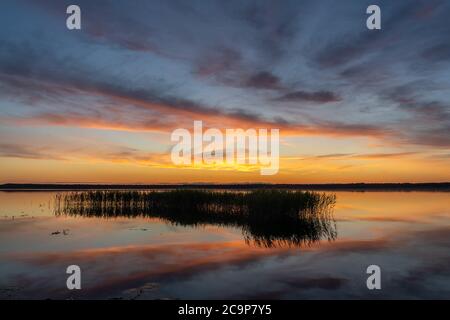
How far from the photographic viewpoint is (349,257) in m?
13.7

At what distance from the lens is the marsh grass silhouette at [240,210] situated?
61.3 ft

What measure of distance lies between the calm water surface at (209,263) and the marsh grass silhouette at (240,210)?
1.14 meters

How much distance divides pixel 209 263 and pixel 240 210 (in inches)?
510

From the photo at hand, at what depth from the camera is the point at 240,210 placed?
1009 inches

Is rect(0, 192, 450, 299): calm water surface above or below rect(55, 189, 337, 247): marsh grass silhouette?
below

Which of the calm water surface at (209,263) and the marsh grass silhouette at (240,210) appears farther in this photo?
the marsh grass silhouette at (240,210)

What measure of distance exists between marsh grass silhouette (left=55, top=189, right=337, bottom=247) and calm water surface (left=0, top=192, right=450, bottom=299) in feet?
3.73

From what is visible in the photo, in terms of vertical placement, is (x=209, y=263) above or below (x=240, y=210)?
below

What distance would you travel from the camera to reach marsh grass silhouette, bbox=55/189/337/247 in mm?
18672

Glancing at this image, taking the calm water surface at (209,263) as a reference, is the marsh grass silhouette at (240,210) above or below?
above

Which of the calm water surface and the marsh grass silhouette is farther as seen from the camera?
the marsh grass silhouette

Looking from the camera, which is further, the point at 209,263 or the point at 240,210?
the point at 240,210
